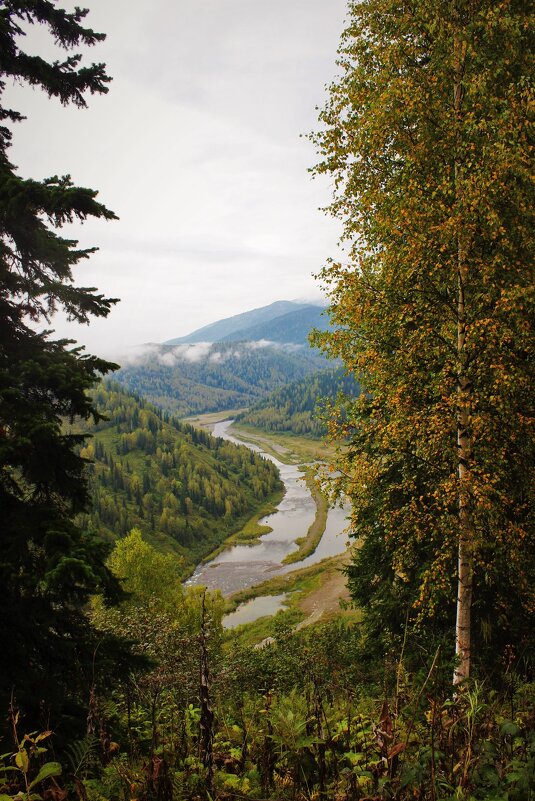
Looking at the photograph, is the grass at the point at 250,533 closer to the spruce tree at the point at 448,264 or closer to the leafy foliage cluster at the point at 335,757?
the spruce tree at the point at 448,264

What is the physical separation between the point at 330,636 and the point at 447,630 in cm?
1458

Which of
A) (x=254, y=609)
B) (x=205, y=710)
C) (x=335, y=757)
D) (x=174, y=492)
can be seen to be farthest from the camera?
(x=174, y=492)

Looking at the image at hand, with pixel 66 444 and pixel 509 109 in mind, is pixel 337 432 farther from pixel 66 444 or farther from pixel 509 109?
pixel 509 109

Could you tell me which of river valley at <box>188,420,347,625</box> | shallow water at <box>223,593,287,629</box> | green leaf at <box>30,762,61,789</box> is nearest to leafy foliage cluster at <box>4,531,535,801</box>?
green leaf at <box>30,762,61,789</box>

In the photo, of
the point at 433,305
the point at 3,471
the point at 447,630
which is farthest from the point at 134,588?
the point at 433,305

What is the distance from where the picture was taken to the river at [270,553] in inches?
3435

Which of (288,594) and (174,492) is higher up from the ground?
(174,492)

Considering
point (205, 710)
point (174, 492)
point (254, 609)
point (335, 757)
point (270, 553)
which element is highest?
point (205, 710)

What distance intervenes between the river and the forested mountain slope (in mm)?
11072

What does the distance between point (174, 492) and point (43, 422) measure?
158572 mm

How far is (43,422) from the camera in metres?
7.82

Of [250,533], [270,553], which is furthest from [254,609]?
[250,533]

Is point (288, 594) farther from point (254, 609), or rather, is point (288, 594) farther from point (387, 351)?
point (387, 351)

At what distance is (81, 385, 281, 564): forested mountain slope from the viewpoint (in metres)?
127
